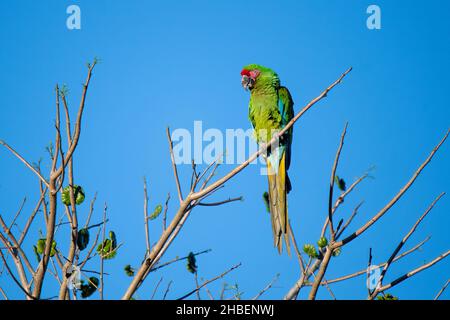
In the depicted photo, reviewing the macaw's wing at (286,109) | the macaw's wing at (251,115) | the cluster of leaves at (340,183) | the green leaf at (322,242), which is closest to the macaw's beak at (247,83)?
the macaw's wing at (251,115)

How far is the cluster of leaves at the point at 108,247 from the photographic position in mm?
2885

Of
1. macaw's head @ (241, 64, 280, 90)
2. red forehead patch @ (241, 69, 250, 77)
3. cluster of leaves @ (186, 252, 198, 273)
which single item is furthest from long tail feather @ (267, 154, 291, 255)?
red forehead patch @ (241, 69, 250, 77)

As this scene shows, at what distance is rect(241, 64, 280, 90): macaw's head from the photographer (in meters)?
6.30

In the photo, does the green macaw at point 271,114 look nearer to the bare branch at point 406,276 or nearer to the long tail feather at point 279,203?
the long tail feather at point 279,203

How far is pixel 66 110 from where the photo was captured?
270 cm

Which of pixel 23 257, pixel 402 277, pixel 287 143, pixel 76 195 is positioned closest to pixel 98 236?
pixel 76 195

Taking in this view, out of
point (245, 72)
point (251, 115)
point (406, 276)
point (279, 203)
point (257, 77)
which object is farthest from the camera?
point (245, 72)

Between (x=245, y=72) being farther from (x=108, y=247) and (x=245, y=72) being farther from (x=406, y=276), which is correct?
(x=406, y=276)

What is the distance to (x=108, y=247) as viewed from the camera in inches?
114

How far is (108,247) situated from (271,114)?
11.8 feet

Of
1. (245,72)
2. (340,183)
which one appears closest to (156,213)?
(340,183)

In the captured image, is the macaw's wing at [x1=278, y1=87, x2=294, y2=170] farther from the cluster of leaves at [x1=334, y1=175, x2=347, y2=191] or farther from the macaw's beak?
the cluster of leaves at [x1=334, y1=175, x2=347, y2=191]

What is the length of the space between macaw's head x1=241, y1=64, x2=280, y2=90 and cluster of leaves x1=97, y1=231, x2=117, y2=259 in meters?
3.95
